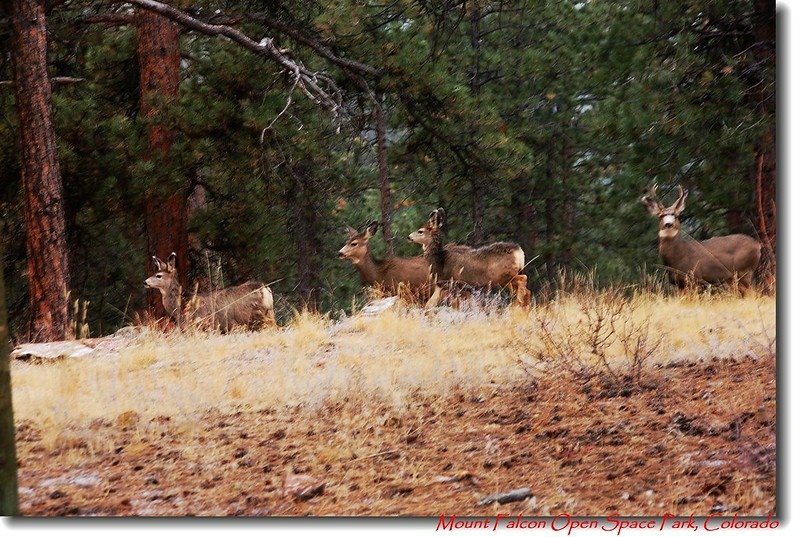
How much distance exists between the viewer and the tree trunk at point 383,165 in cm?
910

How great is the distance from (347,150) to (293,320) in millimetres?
1738

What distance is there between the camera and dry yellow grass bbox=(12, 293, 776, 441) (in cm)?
595

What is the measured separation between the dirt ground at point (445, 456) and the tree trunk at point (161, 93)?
13.9 ft

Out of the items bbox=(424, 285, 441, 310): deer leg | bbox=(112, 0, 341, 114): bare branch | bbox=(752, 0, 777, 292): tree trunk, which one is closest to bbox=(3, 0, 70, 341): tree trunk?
bbox=(112, 0, 341, 114): bare branch

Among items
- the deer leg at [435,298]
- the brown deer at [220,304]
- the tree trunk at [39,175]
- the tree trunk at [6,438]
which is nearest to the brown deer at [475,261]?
the deer leg at [435,298]

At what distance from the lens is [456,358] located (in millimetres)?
6531

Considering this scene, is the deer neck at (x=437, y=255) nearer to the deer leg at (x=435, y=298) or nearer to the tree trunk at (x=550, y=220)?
the deer leg at (x=435, y=298)

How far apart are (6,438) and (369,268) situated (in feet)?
19.1

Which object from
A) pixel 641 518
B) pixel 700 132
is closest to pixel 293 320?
pixel 700 132

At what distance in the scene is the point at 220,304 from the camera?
30.9 feet

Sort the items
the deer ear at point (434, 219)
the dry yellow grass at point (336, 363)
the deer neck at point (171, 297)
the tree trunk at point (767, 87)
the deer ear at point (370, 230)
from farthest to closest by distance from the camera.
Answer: the deer ear at point (370, 230) < the deer ear at point (434, 219) < the deer neck at point (171, 297) < the tree trunk at point (767, 87) < the dry yellow grass at point (336, 363)

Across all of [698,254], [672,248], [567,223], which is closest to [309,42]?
[672,248]

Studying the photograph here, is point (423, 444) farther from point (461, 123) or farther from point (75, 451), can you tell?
point (461, 123)

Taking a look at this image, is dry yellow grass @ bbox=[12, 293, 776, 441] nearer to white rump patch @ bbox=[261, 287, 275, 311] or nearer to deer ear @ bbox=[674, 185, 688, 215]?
deer ear @ bbox=[674, 185, 688, 215]
